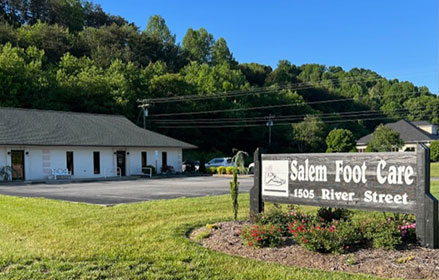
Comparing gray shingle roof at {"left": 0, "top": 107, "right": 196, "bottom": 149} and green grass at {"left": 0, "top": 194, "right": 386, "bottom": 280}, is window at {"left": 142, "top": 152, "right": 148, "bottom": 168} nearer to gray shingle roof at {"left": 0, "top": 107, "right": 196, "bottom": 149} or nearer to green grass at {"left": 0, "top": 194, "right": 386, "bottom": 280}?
gray shingle roof at {"left": 0, "top": 107, "right": 196, "bottom": 149}

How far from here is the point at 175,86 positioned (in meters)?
61.2

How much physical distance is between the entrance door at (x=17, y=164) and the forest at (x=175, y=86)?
19254 mm

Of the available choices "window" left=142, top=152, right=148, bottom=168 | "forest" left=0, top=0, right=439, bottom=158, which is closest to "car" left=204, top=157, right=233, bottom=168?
"window" left=142, top=152, right=148, bottom=168

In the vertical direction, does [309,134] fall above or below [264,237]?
→ above

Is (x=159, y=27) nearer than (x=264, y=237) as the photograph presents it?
No

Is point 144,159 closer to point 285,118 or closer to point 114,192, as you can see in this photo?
point 114,192

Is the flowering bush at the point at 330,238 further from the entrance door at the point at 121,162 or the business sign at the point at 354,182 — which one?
the entrance door at the point at 121,162

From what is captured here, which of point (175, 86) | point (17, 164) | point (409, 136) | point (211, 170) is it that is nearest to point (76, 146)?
point (17, 164)

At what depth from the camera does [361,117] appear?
305ft

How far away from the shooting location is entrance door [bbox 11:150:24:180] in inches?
1101

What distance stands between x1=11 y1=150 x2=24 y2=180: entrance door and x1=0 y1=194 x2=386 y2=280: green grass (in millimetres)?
18243

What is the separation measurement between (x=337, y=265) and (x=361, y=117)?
303ft

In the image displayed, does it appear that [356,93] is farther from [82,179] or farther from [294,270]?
[294,270]

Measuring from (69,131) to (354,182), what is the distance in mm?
29742
